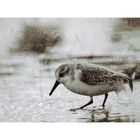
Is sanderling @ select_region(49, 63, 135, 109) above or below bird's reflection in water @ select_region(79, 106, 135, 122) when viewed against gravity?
above

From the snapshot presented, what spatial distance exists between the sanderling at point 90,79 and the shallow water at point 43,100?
32 mm

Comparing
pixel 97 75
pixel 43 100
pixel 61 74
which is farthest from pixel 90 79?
pixel 43 100

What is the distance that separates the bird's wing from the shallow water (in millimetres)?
93

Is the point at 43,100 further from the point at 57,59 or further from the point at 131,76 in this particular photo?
the point at 131,76

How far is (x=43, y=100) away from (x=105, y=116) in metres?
0.41

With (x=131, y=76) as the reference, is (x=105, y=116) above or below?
below

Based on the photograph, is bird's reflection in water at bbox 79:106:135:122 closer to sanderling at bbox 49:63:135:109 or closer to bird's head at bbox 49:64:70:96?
sanderling at bbox 49:63:135:109

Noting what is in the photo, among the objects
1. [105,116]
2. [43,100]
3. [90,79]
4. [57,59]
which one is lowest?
[105,116]

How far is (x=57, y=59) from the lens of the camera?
2.28 metres

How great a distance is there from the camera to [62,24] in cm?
225

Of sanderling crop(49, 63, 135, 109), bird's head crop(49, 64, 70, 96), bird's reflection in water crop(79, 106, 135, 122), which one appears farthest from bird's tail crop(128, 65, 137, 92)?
bird's head crop(49, 64, 70, 96)

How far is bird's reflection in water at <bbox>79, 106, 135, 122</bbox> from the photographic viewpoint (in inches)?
90.5

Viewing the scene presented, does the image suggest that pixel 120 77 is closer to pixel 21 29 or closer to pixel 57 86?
pixel 57 86
